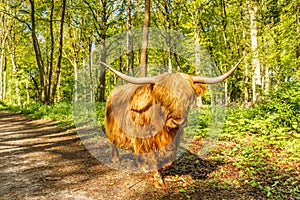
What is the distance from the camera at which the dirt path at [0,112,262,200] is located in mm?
4348

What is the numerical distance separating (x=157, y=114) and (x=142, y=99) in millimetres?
343

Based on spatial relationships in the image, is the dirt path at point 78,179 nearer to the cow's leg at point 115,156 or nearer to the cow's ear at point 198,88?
the cow's leg at point 115,156

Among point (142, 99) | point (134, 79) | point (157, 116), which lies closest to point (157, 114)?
point (157, 116)

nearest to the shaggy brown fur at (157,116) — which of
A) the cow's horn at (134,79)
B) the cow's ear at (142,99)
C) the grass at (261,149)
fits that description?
the cow's ear at (142,99)

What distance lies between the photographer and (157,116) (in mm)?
Answer: 3998

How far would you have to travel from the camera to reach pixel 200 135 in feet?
26.3

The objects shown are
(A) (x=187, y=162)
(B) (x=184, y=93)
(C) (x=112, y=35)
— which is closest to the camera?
(B) (x=184, y=93)

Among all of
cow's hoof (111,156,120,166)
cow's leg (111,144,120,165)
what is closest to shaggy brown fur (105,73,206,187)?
cow's leg (111,144,120,165)

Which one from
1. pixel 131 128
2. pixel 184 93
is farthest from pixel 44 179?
pixel 184 93

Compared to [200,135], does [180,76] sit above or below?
above

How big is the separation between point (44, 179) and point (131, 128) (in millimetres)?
2190

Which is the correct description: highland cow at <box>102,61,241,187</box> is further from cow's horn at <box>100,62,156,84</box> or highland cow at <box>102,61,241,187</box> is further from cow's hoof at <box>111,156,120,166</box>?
cow's hoof at <box>111,156,120,166</box>

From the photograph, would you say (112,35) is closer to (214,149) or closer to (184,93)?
(214,149)

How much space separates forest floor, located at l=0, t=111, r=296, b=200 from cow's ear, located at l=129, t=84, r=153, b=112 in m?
1.44
